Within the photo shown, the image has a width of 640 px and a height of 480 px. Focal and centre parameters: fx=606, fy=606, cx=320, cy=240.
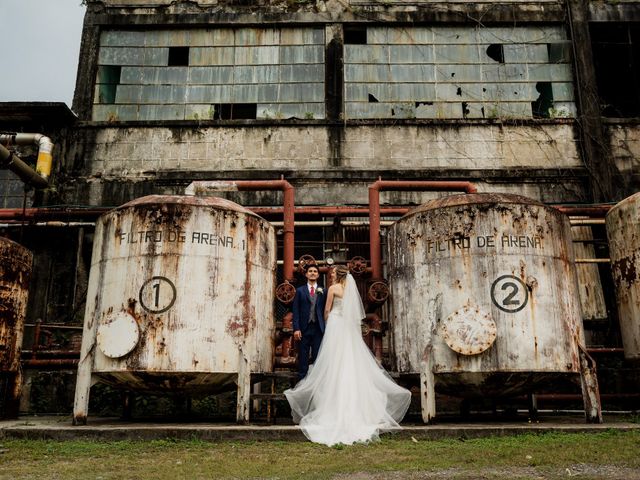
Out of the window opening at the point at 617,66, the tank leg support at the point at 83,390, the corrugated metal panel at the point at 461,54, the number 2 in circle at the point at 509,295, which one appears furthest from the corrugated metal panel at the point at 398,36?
the tank leg support at the point at 83,390

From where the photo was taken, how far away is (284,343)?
9.35m

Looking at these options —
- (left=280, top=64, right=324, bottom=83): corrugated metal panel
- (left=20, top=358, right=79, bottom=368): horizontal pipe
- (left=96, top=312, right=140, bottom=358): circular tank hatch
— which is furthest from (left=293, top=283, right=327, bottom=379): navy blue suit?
(left=280, top=64, right=324, bottom=83): corrugated metal panel

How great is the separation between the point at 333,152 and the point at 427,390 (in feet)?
25.8

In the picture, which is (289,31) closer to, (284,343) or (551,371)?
(284,343)

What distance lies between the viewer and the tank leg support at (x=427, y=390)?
7949 mm

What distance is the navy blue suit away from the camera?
8758 mm

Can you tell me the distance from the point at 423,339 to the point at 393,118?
795 centimetres

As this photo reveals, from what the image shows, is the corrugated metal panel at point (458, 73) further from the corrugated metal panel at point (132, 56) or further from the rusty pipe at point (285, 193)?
the corrugated metal panel at point (132, 56)

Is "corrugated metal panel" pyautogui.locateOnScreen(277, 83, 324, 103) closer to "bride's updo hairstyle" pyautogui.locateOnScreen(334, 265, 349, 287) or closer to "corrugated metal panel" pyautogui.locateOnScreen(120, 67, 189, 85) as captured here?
"corrugated metal panel" pyautogui.locateOnScreen(120, 67, 189, 85)

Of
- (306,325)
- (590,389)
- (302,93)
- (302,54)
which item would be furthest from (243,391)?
(302,54)

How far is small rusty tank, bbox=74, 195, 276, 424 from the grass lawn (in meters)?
1.27

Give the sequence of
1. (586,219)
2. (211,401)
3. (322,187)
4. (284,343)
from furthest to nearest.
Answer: (322,187) → (586,219) → (211,401) → (284,343)

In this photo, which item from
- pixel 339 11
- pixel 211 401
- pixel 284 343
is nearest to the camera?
pixel 284 343

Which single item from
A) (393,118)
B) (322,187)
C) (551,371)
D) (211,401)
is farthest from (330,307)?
(393,118)
